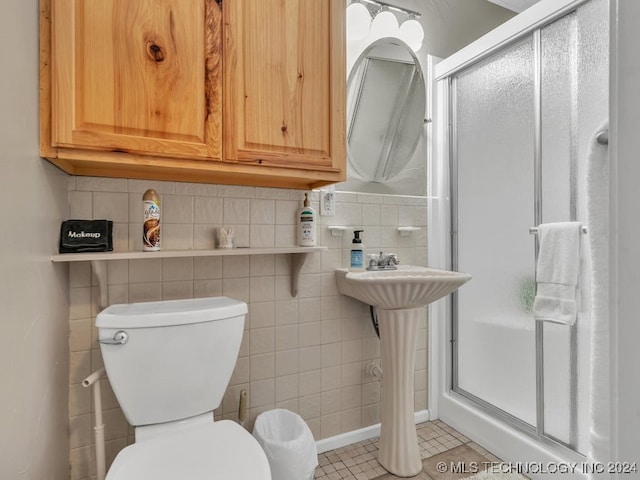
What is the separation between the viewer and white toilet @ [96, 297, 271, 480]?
3.17 feet

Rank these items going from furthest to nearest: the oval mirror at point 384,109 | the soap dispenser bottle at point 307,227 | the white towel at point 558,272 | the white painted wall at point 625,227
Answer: the oval mirror at point 384,109
the soap dispenser bottle at point 307,227
the white towel at point 558,272
the white painted wall at point 625,227

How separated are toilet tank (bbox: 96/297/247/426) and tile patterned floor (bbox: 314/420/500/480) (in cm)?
72

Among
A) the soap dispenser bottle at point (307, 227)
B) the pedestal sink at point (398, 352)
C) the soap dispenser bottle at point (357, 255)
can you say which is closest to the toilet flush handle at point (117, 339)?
the soap dispenser bottle at point (307, 227)

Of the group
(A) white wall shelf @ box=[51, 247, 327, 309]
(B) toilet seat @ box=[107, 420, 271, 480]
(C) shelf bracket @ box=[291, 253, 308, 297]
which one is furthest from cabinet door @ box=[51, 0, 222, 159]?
(B) toilet seat @ box=[107, 420, 271, 480]

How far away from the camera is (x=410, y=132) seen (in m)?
1.95

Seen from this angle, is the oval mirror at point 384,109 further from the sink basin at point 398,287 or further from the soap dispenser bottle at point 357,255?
the sink basin at point 398,287

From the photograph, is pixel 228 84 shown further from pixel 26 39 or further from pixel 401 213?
pixel 401 213

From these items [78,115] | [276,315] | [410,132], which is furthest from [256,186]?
[410,132]

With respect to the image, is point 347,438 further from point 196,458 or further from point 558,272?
point 558,272

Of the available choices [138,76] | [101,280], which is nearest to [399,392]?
[101,280]

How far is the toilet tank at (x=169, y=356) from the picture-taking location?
108 centimetres

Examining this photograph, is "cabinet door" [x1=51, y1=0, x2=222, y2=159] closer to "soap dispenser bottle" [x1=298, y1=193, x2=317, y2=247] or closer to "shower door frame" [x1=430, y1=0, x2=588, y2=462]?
"soap dispenser bottle" [x1=298, y1=193, x2=317, y2=247]

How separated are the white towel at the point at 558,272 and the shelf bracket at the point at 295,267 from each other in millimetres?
988

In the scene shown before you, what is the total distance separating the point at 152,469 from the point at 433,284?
1148 millimetres
